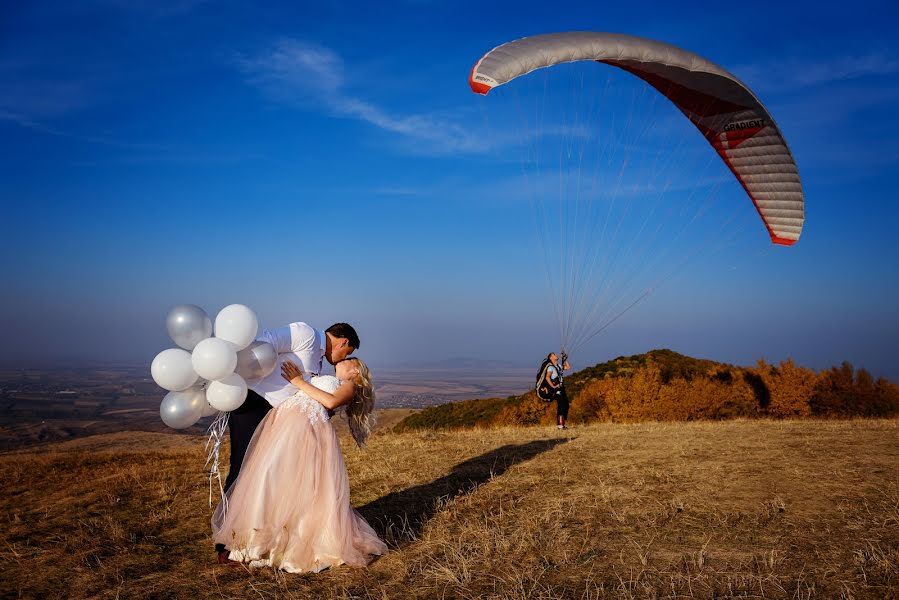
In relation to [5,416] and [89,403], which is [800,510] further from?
[89,403]

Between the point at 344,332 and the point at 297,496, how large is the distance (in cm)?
152

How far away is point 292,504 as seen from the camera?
5.13 m

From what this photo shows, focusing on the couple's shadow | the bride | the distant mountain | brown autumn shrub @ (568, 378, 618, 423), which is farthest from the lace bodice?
the distant mountain

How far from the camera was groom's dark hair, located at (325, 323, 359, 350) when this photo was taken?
5562 mm

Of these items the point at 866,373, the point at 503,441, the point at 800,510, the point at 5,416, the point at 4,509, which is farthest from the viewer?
the point at 5,416

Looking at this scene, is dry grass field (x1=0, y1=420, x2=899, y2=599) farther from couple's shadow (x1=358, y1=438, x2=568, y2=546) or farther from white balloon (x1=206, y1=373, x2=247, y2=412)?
white balloon (x1=206, y1=373, x2=247, y2=412)

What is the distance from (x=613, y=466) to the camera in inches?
352

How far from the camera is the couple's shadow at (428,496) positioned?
6.34 metres

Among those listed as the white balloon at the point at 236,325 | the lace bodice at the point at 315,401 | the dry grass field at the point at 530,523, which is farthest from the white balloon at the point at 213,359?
the dry grass field at the point at 530,523

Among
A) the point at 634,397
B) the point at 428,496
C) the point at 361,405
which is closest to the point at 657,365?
the point at 634,397

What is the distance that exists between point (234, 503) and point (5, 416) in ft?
69.2

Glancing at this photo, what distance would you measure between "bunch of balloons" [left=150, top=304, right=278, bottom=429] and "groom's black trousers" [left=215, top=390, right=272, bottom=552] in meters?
0.43

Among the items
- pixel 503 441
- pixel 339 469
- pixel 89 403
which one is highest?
pixel 339 469

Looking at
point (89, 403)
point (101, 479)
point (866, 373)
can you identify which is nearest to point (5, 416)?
point (89, 403)
